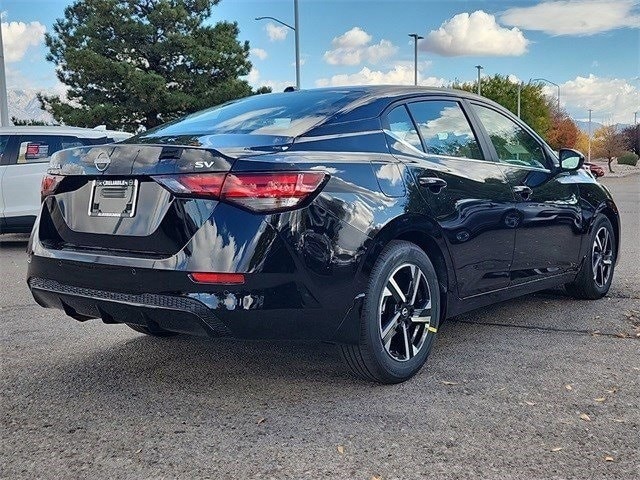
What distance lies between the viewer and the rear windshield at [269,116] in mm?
3697

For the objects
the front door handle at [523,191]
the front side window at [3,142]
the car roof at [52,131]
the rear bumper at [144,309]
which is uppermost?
the car roof at [52,131]

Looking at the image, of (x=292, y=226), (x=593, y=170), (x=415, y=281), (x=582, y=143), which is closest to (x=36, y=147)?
(x=593, y=170)

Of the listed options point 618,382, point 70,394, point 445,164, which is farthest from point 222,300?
point 618,382

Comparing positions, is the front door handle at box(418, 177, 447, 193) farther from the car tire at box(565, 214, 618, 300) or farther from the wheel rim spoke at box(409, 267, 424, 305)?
the car tire at box(565, 214, 618, 300)

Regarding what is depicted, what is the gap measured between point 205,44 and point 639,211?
71.2 feet

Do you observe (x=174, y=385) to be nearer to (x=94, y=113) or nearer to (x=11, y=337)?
(x=11, y=337)

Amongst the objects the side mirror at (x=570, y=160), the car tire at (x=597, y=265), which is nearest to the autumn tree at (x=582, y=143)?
the car tire at (x=597, y=265)

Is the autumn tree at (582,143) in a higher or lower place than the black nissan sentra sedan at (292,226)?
higher

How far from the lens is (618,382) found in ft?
12.2

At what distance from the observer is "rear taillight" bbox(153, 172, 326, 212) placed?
3137mm

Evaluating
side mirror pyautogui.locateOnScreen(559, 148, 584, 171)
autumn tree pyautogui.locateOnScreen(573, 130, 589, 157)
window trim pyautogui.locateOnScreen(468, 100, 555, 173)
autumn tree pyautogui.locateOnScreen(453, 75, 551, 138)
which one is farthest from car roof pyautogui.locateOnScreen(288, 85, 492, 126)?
autumn tree pyautogui.locateOnScreen(573, 130, 589, 157)

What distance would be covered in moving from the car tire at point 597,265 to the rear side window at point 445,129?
66.5 inches

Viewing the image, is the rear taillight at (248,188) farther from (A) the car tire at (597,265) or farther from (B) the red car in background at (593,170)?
(B) the red car in background at (593,170)

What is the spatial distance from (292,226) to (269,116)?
1008 mm
